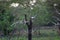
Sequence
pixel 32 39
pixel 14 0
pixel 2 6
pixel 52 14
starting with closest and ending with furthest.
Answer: pixel 14 0 → pixel 2 6 → pixel 32 39 → pixel 52 14

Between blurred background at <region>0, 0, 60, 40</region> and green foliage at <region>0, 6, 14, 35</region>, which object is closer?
blurred background at <region>0, 0, 60, 40</region>

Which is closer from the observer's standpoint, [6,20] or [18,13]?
[18,13]

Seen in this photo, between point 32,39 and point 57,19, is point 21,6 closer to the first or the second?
point 32,39

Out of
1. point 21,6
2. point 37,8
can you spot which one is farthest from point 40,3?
point 21,6

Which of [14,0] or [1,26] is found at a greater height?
[14,0]

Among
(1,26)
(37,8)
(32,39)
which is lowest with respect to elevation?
(32,39)

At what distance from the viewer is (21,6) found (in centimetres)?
621

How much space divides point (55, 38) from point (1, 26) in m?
1.86

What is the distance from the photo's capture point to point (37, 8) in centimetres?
618

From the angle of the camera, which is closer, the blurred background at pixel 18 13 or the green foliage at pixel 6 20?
the blurred background at pixel 18 13

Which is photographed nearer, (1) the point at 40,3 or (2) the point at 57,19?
(1) the point at 40,3

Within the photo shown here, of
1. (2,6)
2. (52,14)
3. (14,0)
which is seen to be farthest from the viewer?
(52,14)

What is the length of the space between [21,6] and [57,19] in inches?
92.3

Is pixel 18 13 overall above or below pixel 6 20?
above
